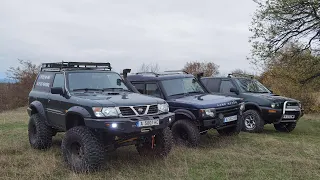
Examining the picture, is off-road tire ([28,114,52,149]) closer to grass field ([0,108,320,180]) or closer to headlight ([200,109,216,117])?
grass field ([0,108,320,180])

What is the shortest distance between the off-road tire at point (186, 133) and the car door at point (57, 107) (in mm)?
2653

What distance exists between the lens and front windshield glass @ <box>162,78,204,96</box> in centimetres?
859

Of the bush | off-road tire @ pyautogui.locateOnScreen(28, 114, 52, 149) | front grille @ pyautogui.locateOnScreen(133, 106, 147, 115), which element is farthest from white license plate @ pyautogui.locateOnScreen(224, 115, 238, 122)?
the bush

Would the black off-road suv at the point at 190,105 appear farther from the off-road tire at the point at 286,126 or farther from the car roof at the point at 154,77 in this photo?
the off-road tire at the point at 286,126

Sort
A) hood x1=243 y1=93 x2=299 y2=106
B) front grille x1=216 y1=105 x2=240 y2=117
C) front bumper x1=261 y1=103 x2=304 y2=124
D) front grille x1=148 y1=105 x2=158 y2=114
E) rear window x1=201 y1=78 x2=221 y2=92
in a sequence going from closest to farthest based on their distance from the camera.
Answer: front grille x1=148 y1=105 x2=158 y2=114 → front grille x1=216 y1=105 x2=240 y2=117 → front bumper x1=261 y1=103 x2=304 y2=124 → hood x1=243 y1=93 x2=299 y2=106 → rear window x1=201 y1=78 x2=221 y2=92

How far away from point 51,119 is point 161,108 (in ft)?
8.28

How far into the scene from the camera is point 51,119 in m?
7.04

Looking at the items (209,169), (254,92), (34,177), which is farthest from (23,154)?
(254,92)

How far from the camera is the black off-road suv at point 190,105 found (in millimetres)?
7582

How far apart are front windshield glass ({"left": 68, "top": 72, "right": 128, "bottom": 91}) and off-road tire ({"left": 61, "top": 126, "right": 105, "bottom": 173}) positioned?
1.08 metres

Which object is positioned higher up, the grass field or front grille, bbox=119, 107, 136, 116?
front grille, bbox=119, 107, 136, 116

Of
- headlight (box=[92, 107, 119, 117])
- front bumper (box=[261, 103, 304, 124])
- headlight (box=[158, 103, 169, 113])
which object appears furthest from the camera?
front bumper (box=[261, 103, 304, 124])

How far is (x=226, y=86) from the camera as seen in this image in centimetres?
1116

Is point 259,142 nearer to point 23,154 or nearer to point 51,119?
point 51,119
